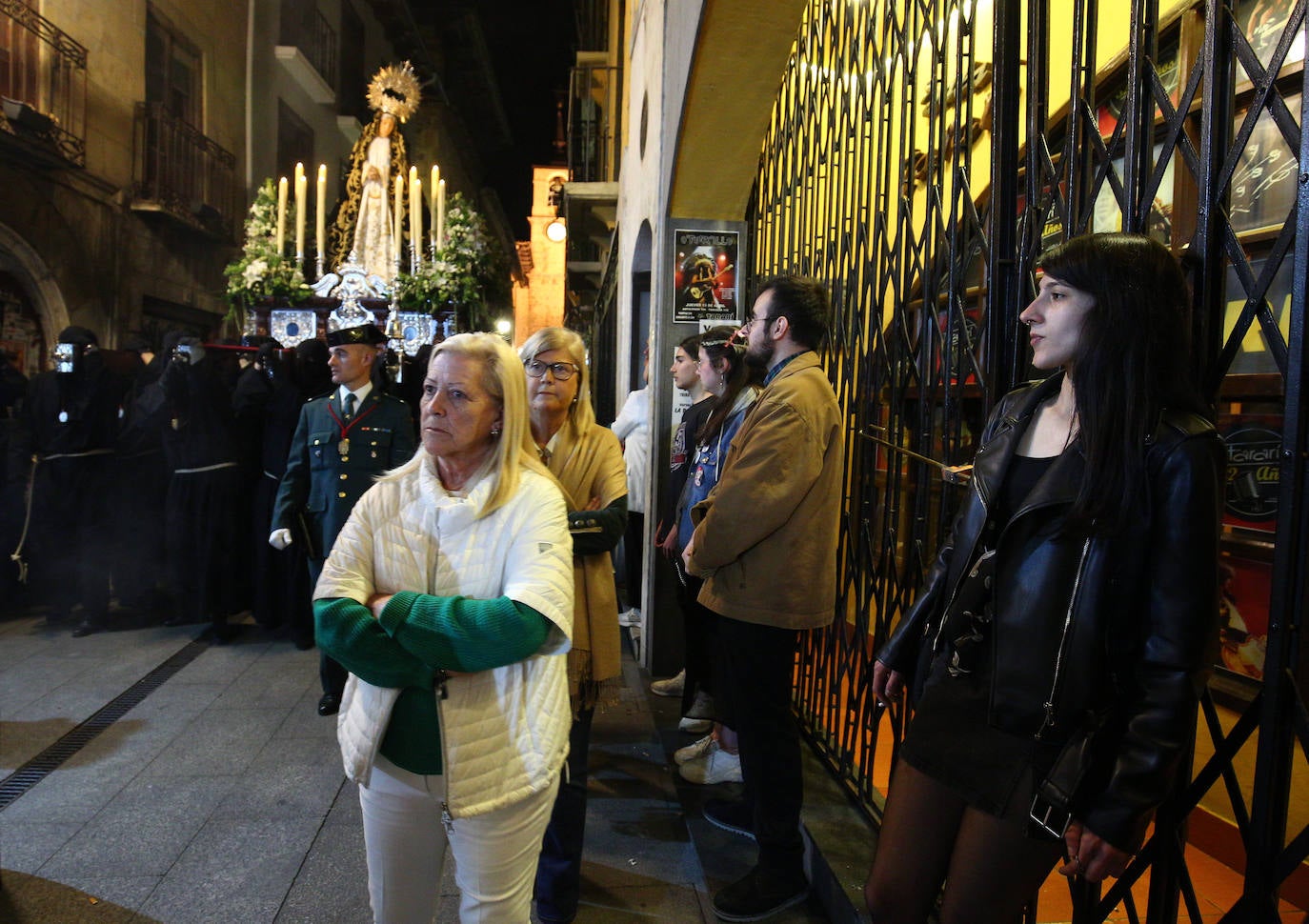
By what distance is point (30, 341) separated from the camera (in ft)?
30.1

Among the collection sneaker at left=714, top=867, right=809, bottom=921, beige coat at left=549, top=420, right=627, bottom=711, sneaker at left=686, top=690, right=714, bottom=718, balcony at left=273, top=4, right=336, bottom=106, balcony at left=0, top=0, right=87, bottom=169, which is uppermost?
balcony at left=273, top=4, right=336, bottom=106

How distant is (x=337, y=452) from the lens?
4.19 m

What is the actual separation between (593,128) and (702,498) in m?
10.3

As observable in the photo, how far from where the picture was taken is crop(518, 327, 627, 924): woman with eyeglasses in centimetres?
255

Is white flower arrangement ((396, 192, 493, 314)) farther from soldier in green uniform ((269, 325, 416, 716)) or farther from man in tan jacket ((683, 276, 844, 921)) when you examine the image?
man in tan jacket ((683, 276, 844, 921))

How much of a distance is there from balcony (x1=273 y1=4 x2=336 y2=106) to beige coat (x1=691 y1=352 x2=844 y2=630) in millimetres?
15628

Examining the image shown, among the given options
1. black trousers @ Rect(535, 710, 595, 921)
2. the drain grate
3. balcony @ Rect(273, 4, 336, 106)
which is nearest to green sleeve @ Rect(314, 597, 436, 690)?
black trousers @ Rect(535, 710, 595, 921)

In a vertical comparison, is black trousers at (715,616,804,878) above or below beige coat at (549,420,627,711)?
below

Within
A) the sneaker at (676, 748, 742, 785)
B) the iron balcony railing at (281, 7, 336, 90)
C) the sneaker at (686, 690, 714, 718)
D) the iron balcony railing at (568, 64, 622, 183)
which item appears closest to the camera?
the sneaker at (676, 748, 742, 785)

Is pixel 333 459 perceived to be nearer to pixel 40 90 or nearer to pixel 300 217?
pixel 300 217

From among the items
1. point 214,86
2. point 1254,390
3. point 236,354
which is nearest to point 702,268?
point 1254,390

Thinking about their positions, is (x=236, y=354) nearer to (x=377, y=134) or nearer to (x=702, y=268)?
(x=377, y=134)

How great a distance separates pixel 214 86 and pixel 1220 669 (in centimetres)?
1516

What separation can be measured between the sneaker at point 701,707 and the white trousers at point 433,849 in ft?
6.85
